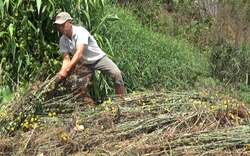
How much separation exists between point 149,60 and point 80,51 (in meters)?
1.79

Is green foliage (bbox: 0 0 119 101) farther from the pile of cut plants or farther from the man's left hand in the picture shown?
the pile of cut plants

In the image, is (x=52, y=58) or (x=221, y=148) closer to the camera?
(x=221, y=148)

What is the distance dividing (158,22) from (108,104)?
14.3ft

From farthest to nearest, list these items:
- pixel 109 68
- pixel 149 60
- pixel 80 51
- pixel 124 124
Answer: pixel 149 60, pixel 109 68, pixel 80 51, pixel 124 124

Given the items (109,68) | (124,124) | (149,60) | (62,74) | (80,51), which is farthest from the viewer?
(149,60)

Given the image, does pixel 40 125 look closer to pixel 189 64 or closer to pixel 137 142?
pixel 137 142

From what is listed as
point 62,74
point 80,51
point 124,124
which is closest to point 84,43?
point 80,51

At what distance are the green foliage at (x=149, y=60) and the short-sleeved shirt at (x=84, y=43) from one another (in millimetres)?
561

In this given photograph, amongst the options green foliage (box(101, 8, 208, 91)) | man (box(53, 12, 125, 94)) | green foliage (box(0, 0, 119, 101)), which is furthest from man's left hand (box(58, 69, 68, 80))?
green foliage (box(101, 8, 208, 91))

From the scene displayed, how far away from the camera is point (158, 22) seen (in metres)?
8.52

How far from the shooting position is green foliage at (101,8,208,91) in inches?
243

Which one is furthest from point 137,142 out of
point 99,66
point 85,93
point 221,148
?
point 99,66

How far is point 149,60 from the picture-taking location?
21.1ft

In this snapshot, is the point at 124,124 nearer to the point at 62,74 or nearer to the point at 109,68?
the point at 62,74
